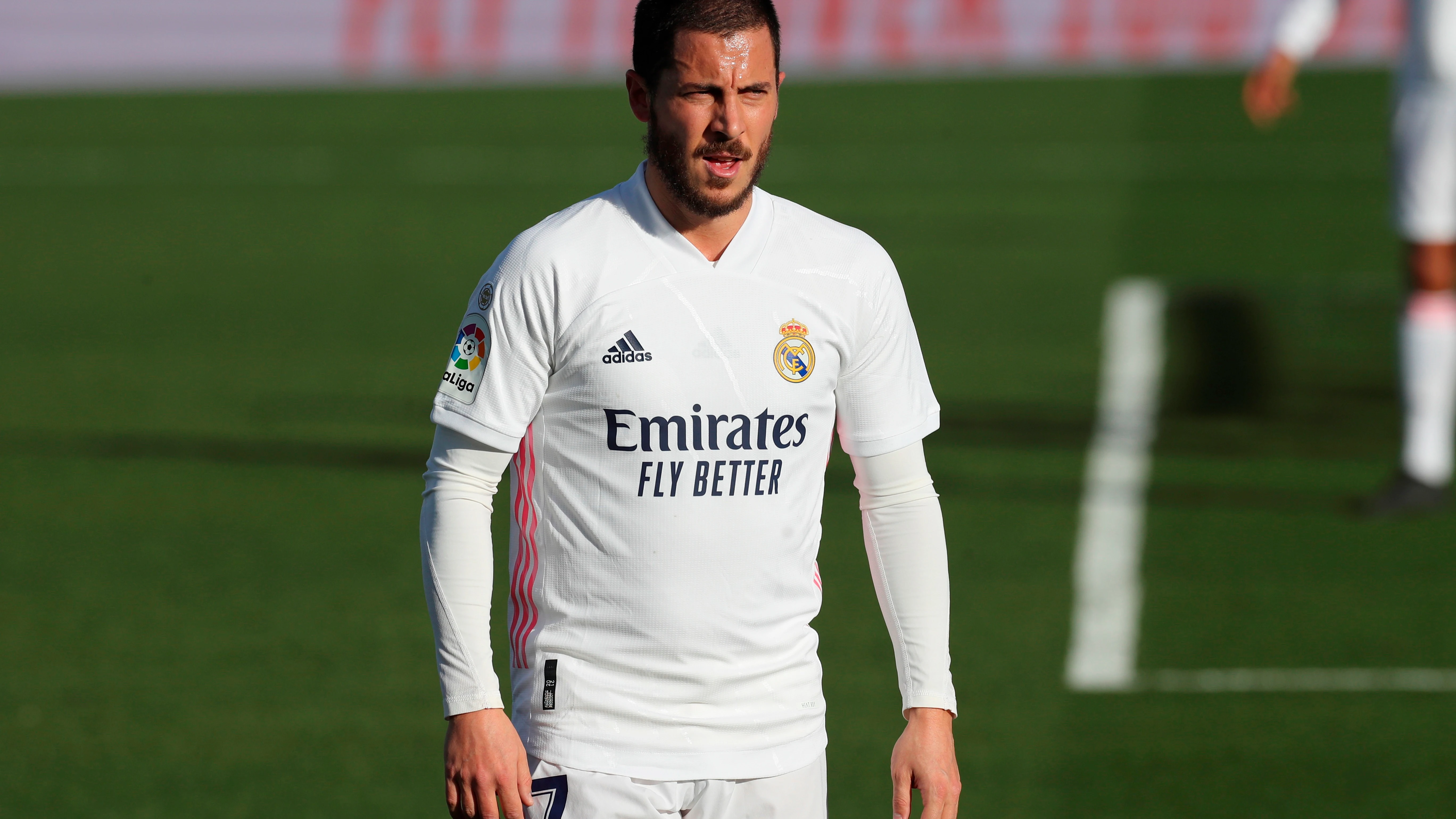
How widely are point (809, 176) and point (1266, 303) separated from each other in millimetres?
4716

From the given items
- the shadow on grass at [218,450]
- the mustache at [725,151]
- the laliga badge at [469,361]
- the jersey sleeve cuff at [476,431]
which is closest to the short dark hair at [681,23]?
the mustache at [725,151]

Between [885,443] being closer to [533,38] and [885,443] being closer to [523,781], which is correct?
[523,781]

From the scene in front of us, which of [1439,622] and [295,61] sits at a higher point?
[295,61]

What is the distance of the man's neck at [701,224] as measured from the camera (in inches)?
137

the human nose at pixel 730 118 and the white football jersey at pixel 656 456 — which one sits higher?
the human nose at pixel 730 118

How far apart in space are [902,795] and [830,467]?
Answer: 6336 mm

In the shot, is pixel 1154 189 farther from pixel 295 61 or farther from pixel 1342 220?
pixel 295 61

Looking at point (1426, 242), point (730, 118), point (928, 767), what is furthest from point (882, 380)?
point (1426, 242)

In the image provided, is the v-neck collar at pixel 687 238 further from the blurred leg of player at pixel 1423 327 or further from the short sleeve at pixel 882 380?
the blurred leg of player at pixel 1423 327

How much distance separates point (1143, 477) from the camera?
942 centimetres

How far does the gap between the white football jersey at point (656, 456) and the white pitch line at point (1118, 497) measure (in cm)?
378

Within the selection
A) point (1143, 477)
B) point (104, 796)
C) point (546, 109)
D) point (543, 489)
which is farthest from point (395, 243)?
point (543, 489)

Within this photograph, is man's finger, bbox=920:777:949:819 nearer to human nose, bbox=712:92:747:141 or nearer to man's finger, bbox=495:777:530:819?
man's finger, bbox=495:777:530:819

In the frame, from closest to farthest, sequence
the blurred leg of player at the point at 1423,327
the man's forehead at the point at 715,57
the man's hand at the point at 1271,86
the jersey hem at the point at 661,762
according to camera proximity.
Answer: the man's forehead at the point at 715,57 < the jersey hem at the point at 661,762 < the blurred leg of player at the point at 1423,327 < the man's hand at the point at 1271,86
